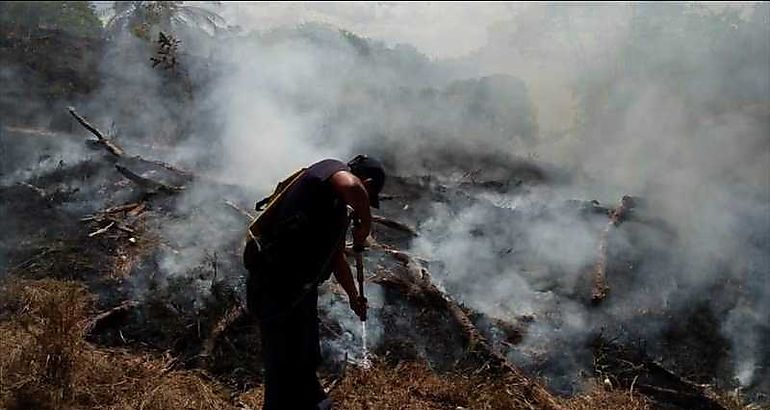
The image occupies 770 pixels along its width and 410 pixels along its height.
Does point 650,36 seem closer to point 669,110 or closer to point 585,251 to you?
point 669,110

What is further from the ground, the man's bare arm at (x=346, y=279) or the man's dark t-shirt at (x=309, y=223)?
the man's dark t-shirt at (x=309, y=223)

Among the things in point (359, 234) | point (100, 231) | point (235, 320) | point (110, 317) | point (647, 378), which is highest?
point (359, 234)

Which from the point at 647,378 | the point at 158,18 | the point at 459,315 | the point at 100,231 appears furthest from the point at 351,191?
the point at 158,18

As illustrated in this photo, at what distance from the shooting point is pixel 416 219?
719 centimetres

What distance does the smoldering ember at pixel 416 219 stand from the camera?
14.9ft

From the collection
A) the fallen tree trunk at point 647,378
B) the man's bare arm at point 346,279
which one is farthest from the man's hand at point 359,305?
the fallen tree trunk at point 647,378

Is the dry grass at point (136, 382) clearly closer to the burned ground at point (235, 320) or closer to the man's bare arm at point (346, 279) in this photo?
the burned ground at point (235, 320)

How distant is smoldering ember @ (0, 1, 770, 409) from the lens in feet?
14.9

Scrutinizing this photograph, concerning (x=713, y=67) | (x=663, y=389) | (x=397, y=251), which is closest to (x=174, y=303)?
(x=397, y=251)

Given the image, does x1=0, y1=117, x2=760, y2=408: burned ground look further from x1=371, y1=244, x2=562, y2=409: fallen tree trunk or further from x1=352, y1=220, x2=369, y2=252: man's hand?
x1=352, y1=220, x2=369, y2=252: man's hand

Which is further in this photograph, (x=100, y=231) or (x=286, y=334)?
(x=100, y=231)

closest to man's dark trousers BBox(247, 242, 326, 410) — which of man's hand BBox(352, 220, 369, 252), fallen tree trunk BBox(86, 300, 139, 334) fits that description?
man's hand BBox(352, 220, 369, 252)

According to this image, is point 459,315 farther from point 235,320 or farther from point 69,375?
point 69,375

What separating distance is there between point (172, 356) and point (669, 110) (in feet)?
26.0
